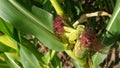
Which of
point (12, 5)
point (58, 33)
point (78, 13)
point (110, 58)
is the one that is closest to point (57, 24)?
point (58, 33)

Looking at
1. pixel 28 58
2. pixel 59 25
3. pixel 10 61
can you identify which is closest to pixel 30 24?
pixel 59 25

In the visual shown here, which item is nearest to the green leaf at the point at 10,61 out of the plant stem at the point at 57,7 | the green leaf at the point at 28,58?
the green leaf at the point at 28,58

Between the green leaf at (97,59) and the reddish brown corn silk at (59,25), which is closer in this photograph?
the reddish brown corn silk at (59,25)

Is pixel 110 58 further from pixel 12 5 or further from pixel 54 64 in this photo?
pixel 12 5

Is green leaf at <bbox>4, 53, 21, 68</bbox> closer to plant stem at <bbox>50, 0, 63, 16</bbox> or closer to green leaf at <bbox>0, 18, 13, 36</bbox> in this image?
green leaf at <bbox>0, 18, 13, 36</bbox>

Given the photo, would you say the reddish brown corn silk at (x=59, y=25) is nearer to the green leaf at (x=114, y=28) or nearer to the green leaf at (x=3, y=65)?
the green leaf at (x=114, y=28)
